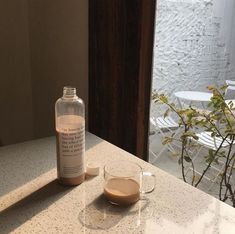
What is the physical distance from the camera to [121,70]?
1.29 metres

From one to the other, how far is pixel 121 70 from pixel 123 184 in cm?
65

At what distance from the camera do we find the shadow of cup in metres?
0.66

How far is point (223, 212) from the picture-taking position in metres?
0.71

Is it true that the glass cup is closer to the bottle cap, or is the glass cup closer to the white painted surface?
the bottle cap

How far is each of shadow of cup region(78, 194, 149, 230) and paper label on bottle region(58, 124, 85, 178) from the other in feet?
0.33

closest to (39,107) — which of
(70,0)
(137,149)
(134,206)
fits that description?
(70,0)

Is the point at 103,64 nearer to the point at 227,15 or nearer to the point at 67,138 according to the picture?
the point at 67,138

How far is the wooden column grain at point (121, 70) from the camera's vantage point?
46.9 inches

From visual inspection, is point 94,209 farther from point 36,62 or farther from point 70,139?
point 36,62

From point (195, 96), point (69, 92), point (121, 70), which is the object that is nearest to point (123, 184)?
point (69, 92)

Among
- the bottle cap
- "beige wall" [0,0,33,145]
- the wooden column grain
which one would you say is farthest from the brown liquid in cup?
"beige wall" [0,0,33,145]

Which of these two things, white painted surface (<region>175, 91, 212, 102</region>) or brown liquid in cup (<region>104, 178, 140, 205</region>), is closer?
brown liquid in cup (<region>104, 178, 140, 205</region>)

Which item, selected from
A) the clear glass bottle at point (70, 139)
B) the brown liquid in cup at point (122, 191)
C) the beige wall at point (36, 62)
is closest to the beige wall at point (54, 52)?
the beige wall at point (36, 62)

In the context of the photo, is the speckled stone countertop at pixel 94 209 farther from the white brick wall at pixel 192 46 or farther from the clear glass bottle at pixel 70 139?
the white brick wall at pixel 192 46
